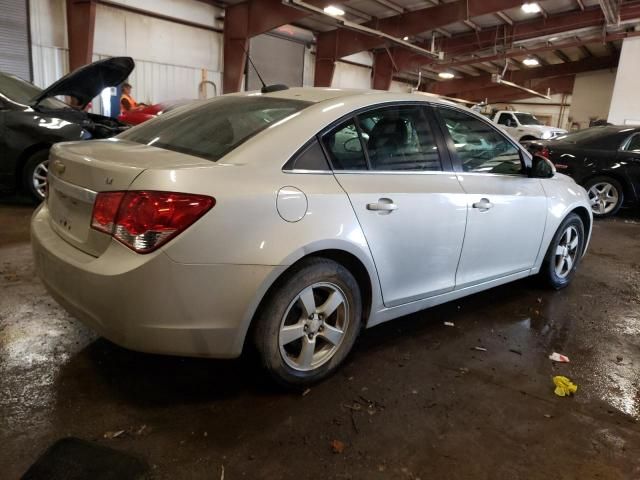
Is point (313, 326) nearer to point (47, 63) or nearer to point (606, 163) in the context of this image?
point (606, 163)

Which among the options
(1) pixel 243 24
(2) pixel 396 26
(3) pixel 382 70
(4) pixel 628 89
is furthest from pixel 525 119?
(1) pixel 243 24

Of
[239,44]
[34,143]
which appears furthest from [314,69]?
[34,143]

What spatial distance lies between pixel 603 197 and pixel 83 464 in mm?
8249

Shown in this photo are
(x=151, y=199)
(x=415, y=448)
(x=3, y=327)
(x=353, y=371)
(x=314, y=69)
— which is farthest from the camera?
(x=314, y=69)

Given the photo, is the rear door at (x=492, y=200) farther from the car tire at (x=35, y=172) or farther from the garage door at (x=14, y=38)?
the garage door at (x=14, y=38)

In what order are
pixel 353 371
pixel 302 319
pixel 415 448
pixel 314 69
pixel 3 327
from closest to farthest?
pixel 415 448 → pixel 302 319 → pixel 353 371 → pixel 3 327 → pixel 314 69

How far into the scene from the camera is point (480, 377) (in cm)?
266

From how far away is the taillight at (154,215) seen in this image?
6.22 feet

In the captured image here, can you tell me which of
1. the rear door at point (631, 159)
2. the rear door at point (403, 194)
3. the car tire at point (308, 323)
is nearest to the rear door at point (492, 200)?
the rear door at point (403, 194)

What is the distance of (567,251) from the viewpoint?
4.05 m

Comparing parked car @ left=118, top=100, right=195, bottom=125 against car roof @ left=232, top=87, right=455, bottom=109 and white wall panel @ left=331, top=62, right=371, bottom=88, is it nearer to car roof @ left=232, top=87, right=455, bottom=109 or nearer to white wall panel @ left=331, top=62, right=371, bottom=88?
car roof @ left=232, top=87, right=455, bottom=109

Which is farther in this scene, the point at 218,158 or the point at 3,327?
the point at 3,327

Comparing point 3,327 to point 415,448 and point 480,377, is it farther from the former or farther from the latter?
point 480,377

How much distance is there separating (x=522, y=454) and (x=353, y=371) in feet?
2.93
